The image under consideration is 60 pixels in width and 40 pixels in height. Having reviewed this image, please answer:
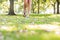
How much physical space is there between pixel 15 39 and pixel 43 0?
29203 millimetres

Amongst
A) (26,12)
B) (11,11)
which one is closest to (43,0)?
(11,11)

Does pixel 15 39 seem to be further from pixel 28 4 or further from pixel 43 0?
pixel 43 0

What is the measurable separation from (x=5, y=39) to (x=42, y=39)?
4.97 ft

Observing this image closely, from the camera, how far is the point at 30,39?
7.59 metres

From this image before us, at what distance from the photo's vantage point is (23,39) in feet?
25.0

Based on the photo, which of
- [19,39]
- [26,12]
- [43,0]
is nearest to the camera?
[19,39]

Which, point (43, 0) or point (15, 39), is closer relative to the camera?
point (15, 39)

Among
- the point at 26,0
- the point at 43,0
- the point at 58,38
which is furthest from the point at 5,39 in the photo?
the point at 43,0

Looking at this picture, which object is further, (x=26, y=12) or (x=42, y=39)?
(x=26, y=12)

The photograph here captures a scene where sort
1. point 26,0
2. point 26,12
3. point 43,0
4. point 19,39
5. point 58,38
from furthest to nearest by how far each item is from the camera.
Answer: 1. point 43,0
2. point 26,12
3. point 26,0
4. point 58,38
5. point 19,39

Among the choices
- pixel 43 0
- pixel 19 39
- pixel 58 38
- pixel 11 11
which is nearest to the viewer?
pixel 19 39

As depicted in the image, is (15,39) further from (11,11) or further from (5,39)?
(11,11)

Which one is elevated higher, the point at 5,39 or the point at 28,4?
the point at 28,4

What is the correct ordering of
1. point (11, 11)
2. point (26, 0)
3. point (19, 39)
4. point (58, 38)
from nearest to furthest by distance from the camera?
point (19, 39) → point (58, 38) → point (26, 0) → point (11, 11)
